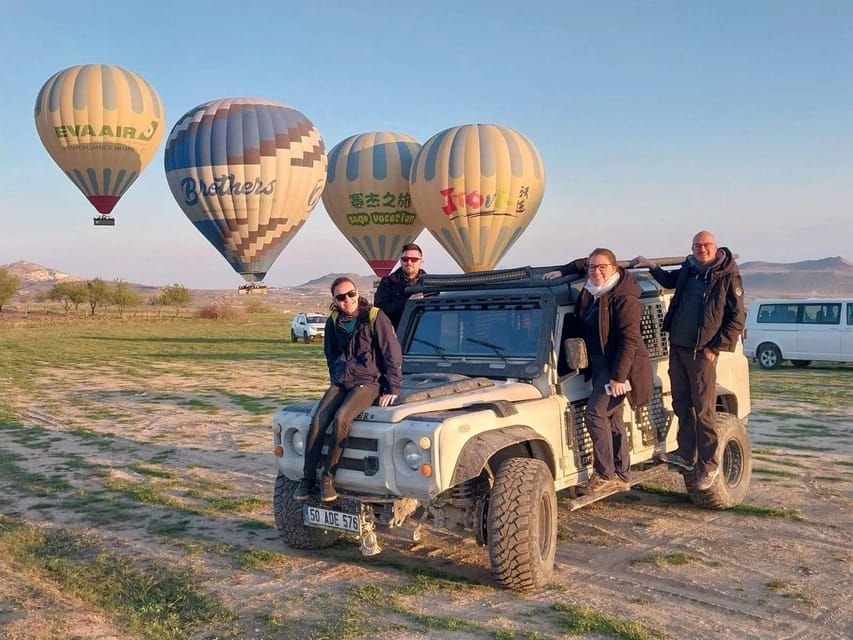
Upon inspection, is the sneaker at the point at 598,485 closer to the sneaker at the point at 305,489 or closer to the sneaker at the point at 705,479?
the sneaker at the point at 705,479

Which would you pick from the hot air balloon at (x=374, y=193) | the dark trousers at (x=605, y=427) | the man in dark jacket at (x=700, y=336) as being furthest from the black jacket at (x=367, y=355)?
the hot air balloon at (x=374, y=193)

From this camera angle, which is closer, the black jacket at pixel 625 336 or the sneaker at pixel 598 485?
the black jacket at pixel 625 336

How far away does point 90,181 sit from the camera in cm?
2906

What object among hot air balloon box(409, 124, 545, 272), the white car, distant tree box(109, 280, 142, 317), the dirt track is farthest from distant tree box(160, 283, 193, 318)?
the dirt track

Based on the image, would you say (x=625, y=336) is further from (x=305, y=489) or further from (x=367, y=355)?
(x=305, y=489)

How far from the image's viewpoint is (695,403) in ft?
22.0

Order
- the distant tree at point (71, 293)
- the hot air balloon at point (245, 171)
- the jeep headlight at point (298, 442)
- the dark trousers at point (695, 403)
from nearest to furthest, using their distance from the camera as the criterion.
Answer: the jeep headlight at point (298, 442), the dark trousers at point (695, 403), the hot air balloon at point (245, 171), the distant tree at point (71, 293)

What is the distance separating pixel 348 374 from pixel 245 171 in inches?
754

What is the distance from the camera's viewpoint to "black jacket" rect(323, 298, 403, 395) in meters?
5.71

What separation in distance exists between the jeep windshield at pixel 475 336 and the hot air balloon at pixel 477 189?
1767 cm

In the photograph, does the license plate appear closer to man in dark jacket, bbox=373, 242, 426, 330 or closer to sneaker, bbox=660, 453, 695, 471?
man in dark jacket, bbox=373, 242, 426, 330

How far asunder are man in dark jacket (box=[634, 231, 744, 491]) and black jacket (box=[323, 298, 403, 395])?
95.0 inches

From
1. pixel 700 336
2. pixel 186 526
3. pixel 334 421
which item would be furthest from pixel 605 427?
pixel 186 526

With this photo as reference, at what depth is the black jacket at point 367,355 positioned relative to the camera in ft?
18.7
